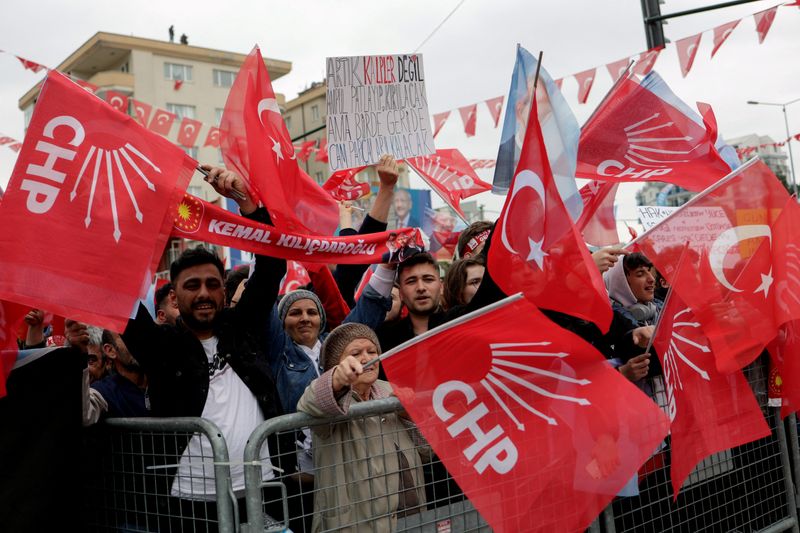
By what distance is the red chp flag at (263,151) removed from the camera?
3.52m

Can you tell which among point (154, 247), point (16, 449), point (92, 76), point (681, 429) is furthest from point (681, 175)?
point (92, 76)

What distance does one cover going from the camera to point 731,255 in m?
3.75

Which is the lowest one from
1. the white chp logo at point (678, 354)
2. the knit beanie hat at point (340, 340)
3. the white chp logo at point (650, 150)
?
the white chp logo at point (678, 354)

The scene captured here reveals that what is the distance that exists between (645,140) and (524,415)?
7.33 feet

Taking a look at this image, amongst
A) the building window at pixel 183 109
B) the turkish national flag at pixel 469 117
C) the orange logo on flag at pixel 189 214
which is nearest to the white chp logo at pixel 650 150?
the orange logo on flag at pixel 189 214

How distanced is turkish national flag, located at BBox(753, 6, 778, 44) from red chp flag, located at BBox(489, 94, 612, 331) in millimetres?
6118

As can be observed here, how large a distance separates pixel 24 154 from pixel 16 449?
1.11 meters

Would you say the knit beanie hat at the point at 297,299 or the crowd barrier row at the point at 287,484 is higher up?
the knit beanie hat at the point at 297,299

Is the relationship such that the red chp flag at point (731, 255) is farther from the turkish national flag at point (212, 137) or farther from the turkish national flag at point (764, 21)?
the turkish national flag at point (212, 137)

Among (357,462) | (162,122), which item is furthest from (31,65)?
(357,462)

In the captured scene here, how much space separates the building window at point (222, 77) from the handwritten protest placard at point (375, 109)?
4691 cm

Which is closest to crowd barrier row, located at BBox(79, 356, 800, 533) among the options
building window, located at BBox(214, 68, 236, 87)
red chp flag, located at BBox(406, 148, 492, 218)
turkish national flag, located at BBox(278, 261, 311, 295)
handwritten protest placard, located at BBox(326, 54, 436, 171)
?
handwritten protest placard, located at BBox(326, 54, 436, 171)

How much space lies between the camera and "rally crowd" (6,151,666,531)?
Result: 2.81 metres

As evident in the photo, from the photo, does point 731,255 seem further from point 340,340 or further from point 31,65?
point 31,65
